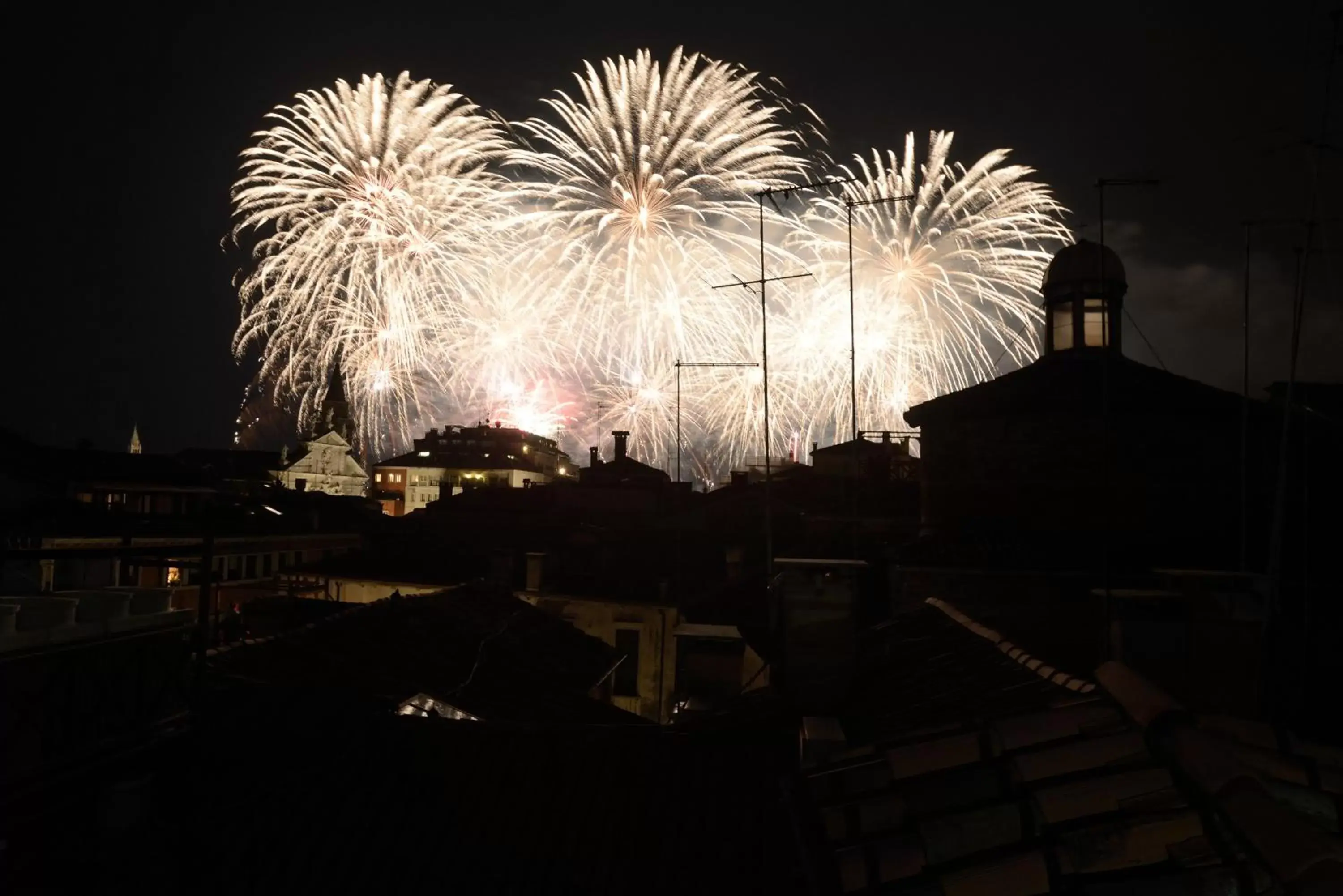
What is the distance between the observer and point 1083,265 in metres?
26.7

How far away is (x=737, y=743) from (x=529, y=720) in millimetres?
3716

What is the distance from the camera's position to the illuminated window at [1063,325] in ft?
89.6

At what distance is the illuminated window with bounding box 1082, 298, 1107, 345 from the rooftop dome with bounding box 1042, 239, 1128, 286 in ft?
2.38

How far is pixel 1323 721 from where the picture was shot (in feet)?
51.1

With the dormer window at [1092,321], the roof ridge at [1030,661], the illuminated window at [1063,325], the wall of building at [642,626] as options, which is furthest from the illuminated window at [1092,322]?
the roof ridge at [1030,661]

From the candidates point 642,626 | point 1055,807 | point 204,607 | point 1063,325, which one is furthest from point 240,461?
point 1055,807

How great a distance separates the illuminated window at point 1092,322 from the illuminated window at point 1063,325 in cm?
35

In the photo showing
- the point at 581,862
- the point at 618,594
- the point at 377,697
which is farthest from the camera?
the point at 618,594

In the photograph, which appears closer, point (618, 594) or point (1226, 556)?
point (1226, 556)

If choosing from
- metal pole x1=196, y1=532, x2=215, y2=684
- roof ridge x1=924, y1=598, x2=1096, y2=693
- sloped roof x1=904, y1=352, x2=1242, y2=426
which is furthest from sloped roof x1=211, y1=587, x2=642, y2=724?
sloped roof x1=904, y1=352, x2=1242, y2=426

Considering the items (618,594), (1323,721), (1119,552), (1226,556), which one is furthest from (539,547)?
(1323,721)

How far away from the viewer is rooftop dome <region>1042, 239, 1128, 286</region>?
26688 mm

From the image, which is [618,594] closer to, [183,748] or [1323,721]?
[1323,721]

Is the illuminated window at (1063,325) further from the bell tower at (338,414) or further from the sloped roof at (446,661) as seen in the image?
the bell tower at (338,414)
